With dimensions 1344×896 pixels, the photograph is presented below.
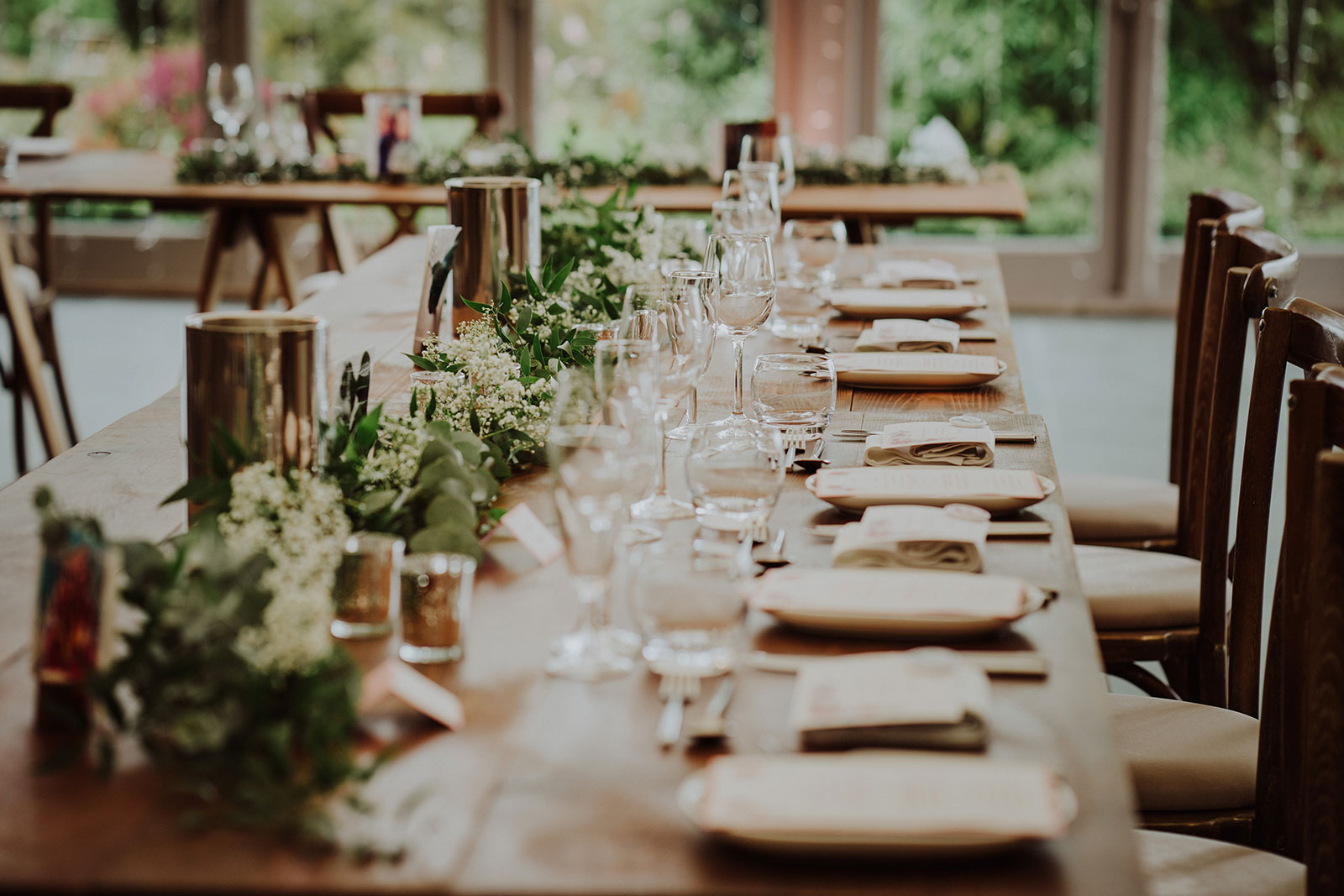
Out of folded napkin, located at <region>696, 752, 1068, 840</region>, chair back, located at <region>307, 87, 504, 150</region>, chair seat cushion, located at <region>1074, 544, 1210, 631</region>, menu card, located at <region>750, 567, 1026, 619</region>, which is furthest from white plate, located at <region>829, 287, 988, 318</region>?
chair back, located at <region>307, 87, 504, 150</region>

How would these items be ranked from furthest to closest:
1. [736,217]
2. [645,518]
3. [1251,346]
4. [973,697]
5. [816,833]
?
1. [1251,346]
2. [736,217]
3. [645,518]
4. [973,697]
5. [816,833]

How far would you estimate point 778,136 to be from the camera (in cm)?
370

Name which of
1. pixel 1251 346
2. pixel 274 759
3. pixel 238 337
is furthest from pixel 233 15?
pixel 274 759

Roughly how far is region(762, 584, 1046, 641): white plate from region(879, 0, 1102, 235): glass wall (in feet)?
20.5

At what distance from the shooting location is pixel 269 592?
37.8 inches

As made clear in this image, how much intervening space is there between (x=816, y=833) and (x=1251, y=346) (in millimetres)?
5155

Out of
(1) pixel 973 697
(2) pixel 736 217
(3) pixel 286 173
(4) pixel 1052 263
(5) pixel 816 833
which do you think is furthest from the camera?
(4) pixel 1052 263

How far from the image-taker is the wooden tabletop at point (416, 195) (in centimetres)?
402

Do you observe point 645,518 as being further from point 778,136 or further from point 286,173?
point 286,173

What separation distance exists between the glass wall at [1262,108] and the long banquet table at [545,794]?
6246 mm

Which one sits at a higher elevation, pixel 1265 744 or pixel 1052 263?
pixel 1052 263

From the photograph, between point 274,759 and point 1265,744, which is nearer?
point 274,759

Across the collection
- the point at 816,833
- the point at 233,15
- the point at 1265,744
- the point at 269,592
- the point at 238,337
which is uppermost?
the point at 233,15

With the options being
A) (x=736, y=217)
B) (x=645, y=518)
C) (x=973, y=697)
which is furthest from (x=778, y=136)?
(x=973, y=697)
